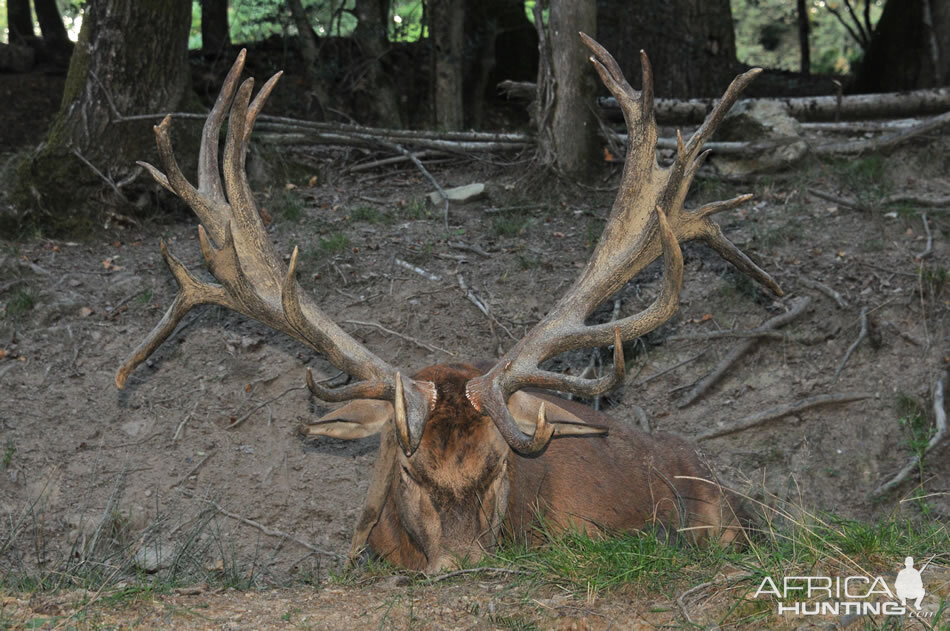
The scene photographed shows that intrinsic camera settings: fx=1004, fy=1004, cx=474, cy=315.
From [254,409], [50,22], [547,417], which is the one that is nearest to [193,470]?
[254,409]

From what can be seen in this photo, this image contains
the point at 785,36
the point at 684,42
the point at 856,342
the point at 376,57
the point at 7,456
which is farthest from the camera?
the point at 785,36

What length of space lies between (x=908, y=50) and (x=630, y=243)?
801cm

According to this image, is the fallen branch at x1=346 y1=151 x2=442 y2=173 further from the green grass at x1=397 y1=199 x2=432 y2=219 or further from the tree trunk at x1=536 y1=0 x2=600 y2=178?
the tree trunk at x1=536 y1=0 x2=600 y2=178

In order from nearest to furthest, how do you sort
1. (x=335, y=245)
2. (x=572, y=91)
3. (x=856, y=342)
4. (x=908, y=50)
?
(x=856, y=342)
(x=335, y=245)
(x=572, y=91)
(x=908, y=50)

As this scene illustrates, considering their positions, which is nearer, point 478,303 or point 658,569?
point 658,569

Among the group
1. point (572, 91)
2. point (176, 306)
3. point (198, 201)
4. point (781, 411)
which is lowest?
point (781, 411)

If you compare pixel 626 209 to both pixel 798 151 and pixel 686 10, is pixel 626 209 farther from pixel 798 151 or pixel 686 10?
pixel 686 10

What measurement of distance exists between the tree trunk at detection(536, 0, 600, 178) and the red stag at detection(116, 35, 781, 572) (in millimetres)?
3568

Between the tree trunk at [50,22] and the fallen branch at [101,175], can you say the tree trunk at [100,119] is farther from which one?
the tree trunk at [50,22]

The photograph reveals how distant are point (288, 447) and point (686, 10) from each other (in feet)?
A: 22.0

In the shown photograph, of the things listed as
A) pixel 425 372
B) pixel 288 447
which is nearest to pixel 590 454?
pixel 425 372

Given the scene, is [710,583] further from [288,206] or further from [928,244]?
[288,206]

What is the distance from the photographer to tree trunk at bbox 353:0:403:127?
35.8 ft

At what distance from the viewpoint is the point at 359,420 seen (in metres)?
4.65
